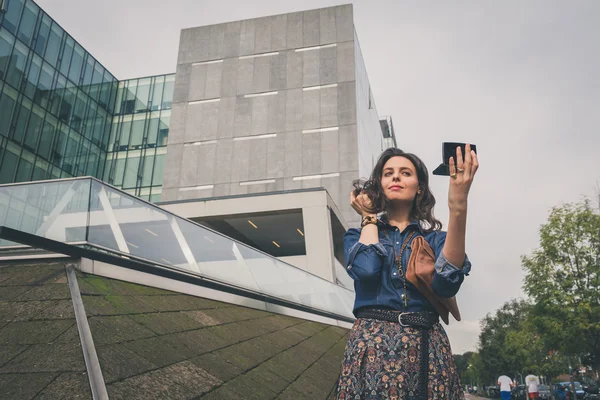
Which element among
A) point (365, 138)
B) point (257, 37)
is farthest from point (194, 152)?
point (365, 138)

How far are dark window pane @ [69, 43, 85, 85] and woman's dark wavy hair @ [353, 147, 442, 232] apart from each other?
3860 centimetres

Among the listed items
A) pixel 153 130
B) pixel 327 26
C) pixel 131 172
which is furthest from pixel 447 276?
pixel 153 130

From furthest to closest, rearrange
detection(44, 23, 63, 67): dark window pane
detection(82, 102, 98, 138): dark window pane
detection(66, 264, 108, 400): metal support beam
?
1. detection(82, 102, 98, 138): dark window pane
2. detection(44, 23, 63, 67): dark window pane
3. detection(66, 264, 108, 400): metal support beam

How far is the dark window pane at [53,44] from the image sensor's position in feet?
107

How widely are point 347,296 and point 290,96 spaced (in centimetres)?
2259

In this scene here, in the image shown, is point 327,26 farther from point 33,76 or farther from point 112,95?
point 33,76

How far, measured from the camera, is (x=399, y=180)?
218 cm

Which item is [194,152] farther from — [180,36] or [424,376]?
[424,376]

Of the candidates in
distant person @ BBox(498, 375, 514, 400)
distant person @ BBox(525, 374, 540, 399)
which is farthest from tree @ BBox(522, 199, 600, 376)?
distant person @ BBox(498, 375, 514, 400)

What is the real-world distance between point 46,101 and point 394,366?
120 ft

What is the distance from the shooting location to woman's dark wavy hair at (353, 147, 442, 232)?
2.20 m

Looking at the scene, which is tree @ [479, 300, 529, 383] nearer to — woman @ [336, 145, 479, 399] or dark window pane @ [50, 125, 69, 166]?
dark window pane @ [50, 125, 69, 166]

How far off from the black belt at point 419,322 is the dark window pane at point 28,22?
35814mm

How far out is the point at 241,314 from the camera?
6242mm
